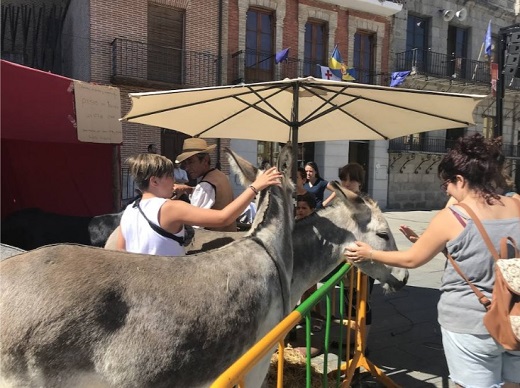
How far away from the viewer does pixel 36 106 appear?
471 cm

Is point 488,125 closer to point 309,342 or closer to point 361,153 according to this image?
point 361,153

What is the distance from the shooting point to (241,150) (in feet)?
57.7

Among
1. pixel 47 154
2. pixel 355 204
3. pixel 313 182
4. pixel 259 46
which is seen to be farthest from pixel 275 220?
pixel 259 46

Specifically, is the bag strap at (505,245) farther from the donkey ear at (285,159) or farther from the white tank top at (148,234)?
the white tank top at (148,234)

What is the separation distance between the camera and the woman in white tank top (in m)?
2.46

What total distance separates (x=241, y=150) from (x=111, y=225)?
13231 mm

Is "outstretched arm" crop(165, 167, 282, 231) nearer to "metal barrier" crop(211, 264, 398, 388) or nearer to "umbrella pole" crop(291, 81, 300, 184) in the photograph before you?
"metal barrier" crop(211, 264, 398, 388)

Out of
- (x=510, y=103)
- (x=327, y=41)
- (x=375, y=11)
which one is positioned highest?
(x=375, y=11)

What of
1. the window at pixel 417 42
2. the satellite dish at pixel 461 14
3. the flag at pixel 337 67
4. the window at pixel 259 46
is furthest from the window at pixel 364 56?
the satellite dish at pixel 461 14

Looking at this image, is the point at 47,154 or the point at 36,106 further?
the point at 47,154

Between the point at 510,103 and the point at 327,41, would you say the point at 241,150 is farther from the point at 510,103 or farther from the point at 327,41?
the point at 510,103

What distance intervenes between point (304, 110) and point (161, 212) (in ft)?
9.29

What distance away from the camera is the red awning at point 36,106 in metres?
4.31

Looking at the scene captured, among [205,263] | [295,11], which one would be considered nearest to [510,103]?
[295,11]
